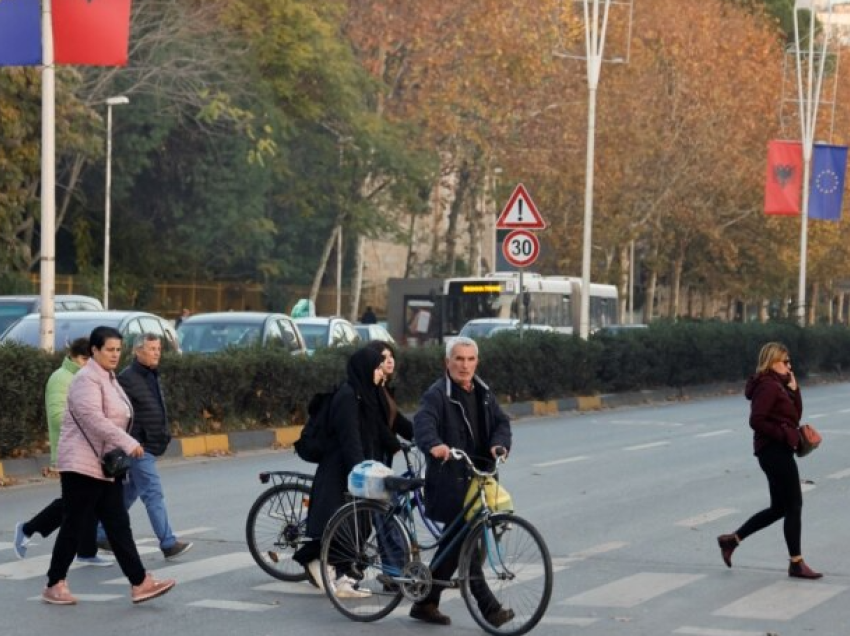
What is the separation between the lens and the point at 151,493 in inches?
500

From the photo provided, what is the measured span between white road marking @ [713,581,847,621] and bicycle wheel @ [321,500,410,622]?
1.76 metres

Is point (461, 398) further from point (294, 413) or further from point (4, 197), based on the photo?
point (4, 197)

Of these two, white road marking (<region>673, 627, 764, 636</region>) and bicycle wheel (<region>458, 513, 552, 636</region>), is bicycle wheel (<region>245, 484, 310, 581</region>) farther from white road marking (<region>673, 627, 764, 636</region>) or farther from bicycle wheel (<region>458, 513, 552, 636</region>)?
white road marking (<region>673, 627, 764, 636</region>)

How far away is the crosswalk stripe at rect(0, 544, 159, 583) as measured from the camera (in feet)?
39.4

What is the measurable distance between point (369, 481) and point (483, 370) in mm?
19519

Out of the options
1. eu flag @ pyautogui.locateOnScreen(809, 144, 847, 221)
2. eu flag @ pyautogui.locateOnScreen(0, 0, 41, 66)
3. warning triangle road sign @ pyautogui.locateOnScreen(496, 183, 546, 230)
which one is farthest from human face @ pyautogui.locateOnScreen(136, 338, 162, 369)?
eu flag @ pyautogui.locateOnScreen(809, 144, 847, 221)

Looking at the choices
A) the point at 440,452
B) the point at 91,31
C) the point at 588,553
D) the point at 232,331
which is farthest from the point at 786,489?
the point at 232,331

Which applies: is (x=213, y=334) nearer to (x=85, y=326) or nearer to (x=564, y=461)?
(x=85, y=326)

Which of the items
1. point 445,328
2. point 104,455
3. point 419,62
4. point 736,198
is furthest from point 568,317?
point 104,455

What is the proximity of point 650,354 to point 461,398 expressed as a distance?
26216mm

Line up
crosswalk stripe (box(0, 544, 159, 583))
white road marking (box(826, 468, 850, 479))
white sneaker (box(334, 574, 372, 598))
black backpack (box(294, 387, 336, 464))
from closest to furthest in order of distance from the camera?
white sneaker (box(334, 574, 372, 598)) → black backpack (box(294, 387, 336, 464)) → crosswalk stripe (box(0, 544, 159, 583)) → white road marking (box(826, 468, 850, 479))

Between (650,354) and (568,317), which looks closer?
(650,354)

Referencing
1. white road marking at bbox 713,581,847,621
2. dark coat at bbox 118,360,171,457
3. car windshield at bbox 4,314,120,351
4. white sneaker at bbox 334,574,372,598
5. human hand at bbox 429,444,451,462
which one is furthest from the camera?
car windshield at bbox 4,314,120,351

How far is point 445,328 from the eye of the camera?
1978 inches
